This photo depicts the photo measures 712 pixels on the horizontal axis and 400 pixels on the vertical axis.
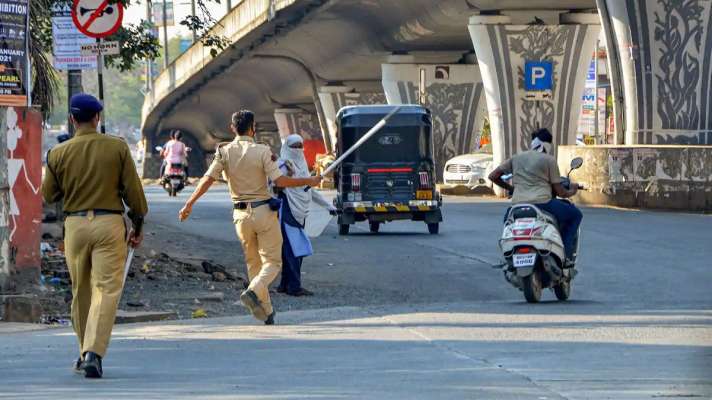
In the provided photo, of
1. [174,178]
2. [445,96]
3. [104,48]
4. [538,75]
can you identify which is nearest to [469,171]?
[538,75]

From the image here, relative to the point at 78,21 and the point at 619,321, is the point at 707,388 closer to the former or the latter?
the point at 619,321

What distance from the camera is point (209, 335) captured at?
39.6 ft

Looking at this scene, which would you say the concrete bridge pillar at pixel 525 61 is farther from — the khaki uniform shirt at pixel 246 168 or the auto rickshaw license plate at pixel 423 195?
the khaki uniform shirt at pixel 246 168

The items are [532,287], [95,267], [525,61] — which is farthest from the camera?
[525,61]

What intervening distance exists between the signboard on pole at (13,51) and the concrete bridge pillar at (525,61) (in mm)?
28982

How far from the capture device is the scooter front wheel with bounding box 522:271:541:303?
1431cm

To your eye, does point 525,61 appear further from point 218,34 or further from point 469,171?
point 218,34

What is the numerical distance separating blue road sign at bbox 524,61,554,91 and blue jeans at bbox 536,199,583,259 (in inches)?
1115

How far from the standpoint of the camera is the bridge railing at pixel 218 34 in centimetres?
4559

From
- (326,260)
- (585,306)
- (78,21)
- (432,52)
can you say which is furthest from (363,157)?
(432,52)

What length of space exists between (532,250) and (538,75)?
29002 millimetres

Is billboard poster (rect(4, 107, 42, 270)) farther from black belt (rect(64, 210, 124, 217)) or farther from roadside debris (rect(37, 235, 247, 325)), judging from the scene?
black belt (rect(64, 210, 124, 217))

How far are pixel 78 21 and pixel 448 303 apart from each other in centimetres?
506

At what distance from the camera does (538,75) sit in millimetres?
42781
